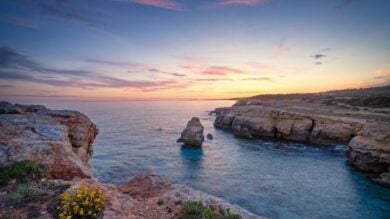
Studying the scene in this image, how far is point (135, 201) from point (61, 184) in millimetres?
3038

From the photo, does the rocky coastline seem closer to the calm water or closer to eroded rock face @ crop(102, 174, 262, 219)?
eroded rock face @ crop(102, 174, 262, 219)

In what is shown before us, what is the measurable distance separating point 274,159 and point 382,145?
48.6 ft

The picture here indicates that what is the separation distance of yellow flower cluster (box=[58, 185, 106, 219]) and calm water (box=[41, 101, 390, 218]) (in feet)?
55.9

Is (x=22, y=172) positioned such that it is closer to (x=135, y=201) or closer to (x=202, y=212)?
(x=135, y=201)

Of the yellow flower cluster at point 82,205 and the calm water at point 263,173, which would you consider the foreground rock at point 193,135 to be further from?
the yellow flower cluster at point 82,205

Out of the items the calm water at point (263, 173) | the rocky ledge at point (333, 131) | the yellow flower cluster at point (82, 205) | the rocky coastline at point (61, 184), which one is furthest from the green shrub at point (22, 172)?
the rocky ledge at point (333, 131)

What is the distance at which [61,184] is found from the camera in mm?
9305

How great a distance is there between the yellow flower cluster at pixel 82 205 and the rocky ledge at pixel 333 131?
3229 centimetres

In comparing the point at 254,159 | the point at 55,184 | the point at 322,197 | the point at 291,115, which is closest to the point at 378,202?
the point at 322,197

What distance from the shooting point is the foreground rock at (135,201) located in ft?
24.8

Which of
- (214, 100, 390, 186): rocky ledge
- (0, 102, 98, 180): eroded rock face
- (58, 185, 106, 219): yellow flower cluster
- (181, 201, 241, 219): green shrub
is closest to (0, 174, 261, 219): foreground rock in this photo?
(181, 201, 241, 219): green shrub

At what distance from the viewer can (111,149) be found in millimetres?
46656

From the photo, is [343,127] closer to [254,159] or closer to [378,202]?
[254,159]

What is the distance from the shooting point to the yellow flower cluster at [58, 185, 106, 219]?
704 centimetres
